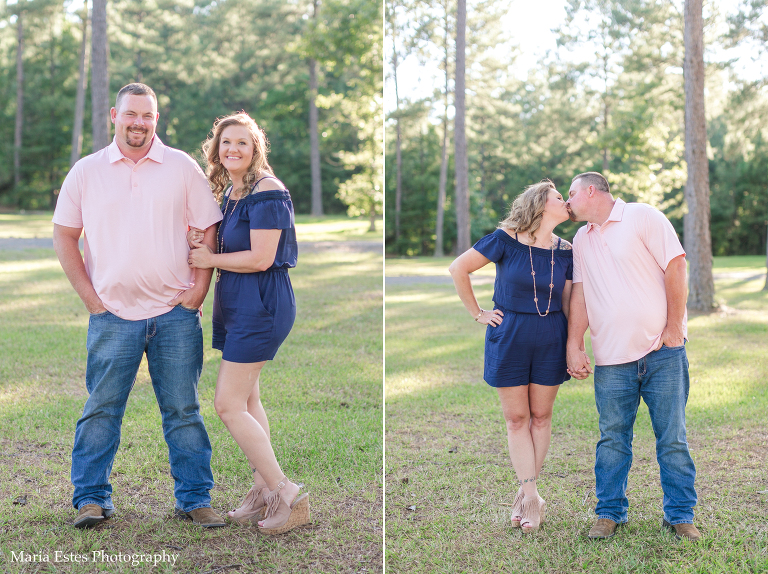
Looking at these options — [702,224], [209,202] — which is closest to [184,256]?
[209,202]

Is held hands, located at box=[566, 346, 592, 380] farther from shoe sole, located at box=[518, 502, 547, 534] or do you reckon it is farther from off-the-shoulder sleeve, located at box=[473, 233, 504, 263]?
shoe sole, located at box=[518, 502, 547, 534]

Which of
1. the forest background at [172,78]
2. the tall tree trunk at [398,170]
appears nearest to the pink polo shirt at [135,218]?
the tall tree trunk at [398,170]

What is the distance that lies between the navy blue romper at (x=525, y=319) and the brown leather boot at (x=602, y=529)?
72cm

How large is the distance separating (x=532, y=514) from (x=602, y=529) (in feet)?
1.13

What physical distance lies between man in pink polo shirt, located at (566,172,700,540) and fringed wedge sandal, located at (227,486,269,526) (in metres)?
1.65

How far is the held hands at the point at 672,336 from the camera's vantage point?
3.26 metres

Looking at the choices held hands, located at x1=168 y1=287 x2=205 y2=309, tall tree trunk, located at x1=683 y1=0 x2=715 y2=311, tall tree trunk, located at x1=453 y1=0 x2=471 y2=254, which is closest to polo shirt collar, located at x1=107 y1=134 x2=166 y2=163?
held hands, located at x1=168 y1=287 x2=205 y2=309

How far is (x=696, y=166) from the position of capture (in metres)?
11.0

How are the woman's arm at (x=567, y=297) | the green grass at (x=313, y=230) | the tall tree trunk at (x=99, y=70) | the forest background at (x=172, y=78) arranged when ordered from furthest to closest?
the forest background at (x=172, y=78) < the green grass at (x=313, y=230) < the tall tree trunk at (x=99, y=70) < the woman's arm at (x=567, y=297)

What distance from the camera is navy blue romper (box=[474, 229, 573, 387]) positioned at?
3.39 metres

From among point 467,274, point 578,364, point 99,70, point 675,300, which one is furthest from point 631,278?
point 99,70

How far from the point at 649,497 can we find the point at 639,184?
17118mm

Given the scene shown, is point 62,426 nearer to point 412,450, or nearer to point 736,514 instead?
point 412,450

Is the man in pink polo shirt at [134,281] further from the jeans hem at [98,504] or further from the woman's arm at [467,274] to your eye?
the woman's arm at [467,274]
